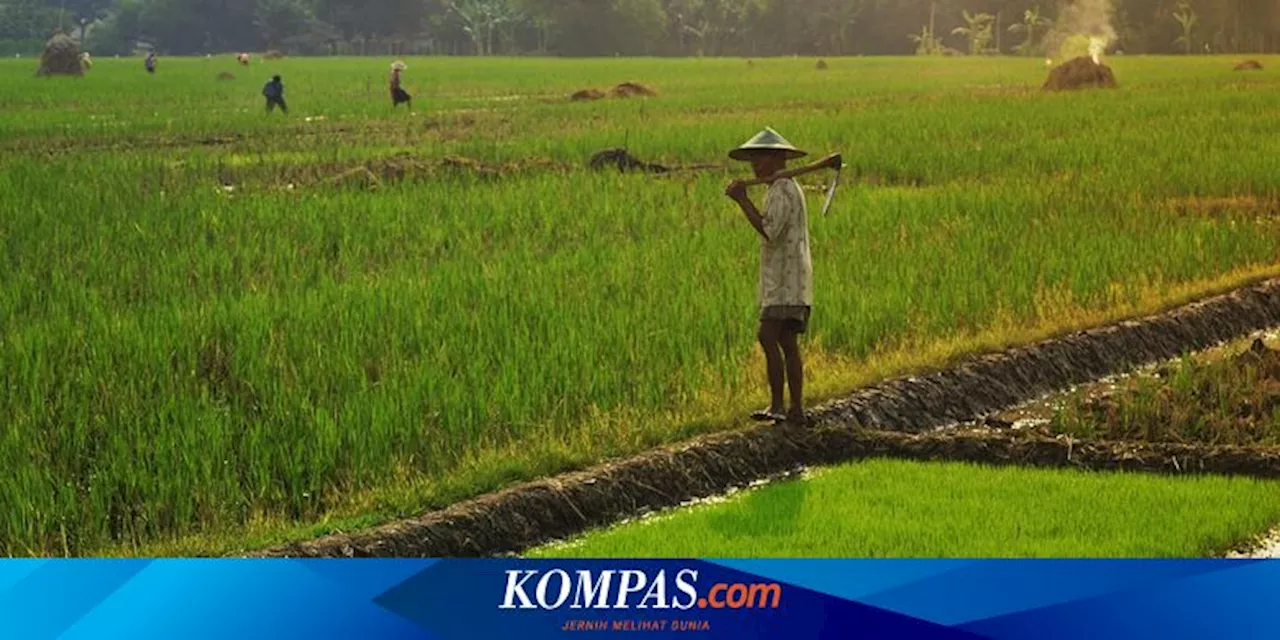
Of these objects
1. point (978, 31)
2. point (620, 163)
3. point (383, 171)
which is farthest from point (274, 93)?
point (978, 31)

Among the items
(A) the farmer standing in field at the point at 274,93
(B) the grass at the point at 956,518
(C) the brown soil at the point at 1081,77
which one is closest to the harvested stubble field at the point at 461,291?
(B) the grass at the point at 956,518

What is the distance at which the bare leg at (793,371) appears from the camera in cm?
677

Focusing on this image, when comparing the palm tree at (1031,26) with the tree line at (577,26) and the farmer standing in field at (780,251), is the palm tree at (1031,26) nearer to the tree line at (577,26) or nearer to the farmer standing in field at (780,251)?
the tree line at (577,26)

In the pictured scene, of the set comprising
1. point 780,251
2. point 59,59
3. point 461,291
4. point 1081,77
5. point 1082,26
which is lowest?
point 59,59

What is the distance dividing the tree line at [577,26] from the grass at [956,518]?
196ft

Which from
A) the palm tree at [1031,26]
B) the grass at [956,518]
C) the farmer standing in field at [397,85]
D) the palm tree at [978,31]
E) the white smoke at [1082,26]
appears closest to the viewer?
the grass at [956,518]

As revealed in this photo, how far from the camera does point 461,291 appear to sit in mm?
9773

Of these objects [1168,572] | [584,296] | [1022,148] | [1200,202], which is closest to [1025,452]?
[1168,572]

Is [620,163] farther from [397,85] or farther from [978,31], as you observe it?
[978,31]

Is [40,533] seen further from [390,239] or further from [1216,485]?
[390,239]

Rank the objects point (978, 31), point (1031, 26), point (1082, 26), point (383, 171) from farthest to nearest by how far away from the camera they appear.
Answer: point (978, 31) → point (1031, 26) → point (1082, 26) → point (383, 171)

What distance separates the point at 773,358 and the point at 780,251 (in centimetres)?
45

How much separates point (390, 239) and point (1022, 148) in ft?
28.2

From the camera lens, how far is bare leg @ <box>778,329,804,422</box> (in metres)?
6.77
